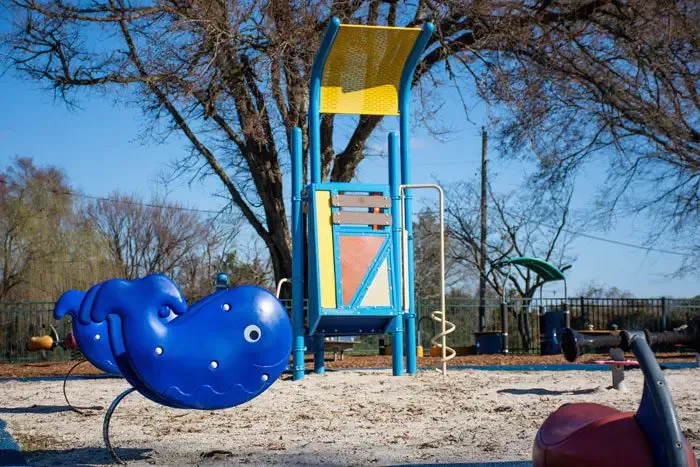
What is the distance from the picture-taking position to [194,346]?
4367 mm

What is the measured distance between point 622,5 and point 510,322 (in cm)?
1589

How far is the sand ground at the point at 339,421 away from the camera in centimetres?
507

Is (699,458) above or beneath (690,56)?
beneath

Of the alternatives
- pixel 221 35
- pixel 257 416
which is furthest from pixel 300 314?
pixel 221 35

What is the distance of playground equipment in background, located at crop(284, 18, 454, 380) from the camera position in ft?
30.7

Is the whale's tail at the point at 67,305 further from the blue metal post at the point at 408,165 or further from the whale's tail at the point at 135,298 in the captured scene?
the blue metal post at the point at 408,165

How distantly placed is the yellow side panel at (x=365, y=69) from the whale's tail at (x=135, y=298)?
238 inches

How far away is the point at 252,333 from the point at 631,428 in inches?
88.5

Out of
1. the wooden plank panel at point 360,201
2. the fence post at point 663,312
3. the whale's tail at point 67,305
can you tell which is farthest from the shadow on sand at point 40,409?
the fence post at point 663,312

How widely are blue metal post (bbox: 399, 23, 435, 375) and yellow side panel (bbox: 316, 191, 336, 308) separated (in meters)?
1.13

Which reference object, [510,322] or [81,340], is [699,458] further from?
[510,322]

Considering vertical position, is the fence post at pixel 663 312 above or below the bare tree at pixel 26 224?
below

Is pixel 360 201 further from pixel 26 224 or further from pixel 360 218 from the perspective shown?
pixel 26 224

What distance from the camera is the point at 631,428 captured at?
2.73 meters
